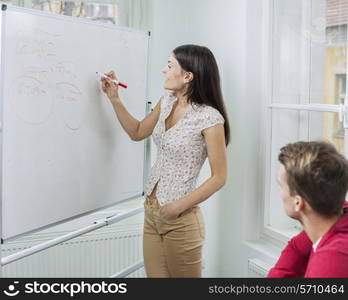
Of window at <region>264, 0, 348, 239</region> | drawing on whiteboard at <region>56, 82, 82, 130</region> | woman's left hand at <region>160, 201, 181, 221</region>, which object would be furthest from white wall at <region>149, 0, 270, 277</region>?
drawing on whiteboard at <region>56, 82, 82, 130</region>

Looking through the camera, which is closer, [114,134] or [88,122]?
[88,122]

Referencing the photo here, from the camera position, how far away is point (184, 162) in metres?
2.03

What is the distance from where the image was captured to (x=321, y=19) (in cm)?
217

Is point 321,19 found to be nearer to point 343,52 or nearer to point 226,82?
point 343,52

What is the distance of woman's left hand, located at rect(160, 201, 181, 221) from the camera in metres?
1.99

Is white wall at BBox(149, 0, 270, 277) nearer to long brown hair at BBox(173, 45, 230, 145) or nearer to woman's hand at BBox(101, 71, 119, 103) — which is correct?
long brown hair at BBox(173, 45, 230, 145)

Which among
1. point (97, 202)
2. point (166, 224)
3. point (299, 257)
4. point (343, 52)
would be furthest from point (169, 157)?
point (343, 52)

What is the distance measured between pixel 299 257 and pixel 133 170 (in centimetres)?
110

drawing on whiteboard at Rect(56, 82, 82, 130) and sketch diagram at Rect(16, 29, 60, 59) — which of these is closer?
sketch diagram at Rect(16, 29, 60, 59)

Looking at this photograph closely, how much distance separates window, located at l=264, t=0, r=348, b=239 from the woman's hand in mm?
803

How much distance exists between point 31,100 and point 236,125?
1155 millimetres

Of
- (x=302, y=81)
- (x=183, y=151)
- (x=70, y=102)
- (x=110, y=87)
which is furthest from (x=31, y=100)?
(x=302, y=81)

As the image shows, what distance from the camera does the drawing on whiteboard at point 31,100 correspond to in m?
1.74

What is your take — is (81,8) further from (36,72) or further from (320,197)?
(320,197)
